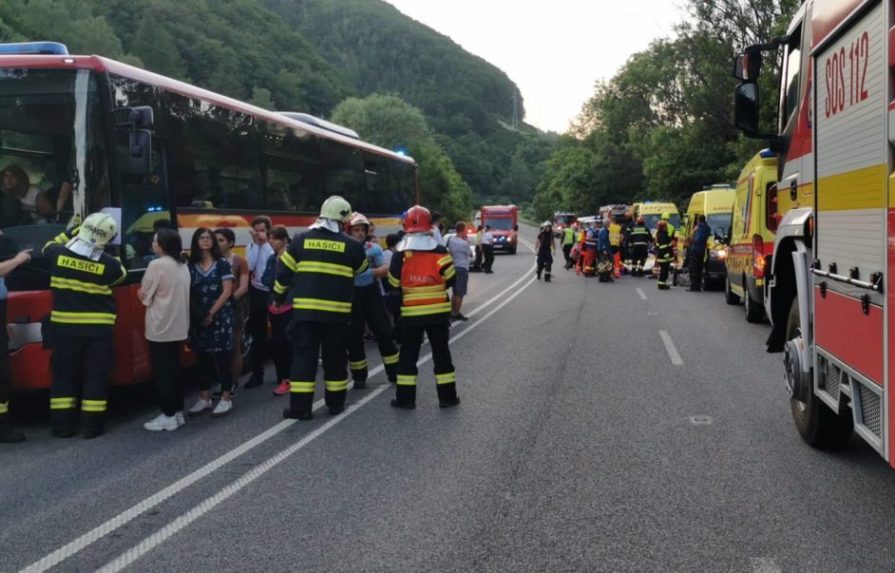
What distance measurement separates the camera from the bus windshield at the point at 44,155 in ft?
25.7

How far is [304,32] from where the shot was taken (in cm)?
18012

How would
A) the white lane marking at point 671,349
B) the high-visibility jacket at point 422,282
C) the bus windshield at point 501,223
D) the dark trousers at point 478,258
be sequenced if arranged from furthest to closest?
the bus windshield at point 501,223
the dark trousers at point 478,258
the white lane marking at point 671,349
the high-visibility jacket at point 422,282

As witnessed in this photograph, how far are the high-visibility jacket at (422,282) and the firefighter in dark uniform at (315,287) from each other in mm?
520

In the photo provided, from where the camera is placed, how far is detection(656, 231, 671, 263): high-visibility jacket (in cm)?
2297

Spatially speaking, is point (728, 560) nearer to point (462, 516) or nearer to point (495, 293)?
point (462, 516)

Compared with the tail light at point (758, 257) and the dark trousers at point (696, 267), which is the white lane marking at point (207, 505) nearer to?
the tail light at point (758, 257)

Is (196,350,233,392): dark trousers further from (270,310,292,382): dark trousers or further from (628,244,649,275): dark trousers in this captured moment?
(628,244,649,275): dark trousers

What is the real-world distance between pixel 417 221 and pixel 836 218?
4218 mm

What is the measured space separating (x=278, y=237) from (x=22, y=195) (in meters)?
2.52

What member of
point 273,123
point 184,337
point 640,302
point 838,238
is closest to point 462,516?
point 838,238

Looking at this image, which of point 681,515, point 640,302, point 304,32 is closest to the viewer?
point 681,515

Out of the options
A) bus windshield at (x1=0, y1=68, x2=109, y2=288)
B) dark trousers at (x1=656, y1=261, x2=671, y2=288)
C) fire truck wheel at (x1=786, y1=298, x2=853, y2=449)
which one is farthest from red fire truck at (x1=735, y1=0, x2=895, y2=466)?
dark trousers at (x1=656, y1=261, x2=671, y2=288)

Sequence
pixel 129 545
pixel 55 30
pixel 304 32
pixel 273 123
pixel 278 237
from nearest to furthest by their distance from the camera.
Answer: pixel 129 545
pixel 278 237
pixel 273 123
pixel 55 30
pixel 304 32

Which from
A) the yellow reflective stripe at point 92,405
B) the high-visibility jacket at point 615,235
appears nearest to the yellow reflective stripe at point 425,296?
the yellow reflective stripe at point 92,405
